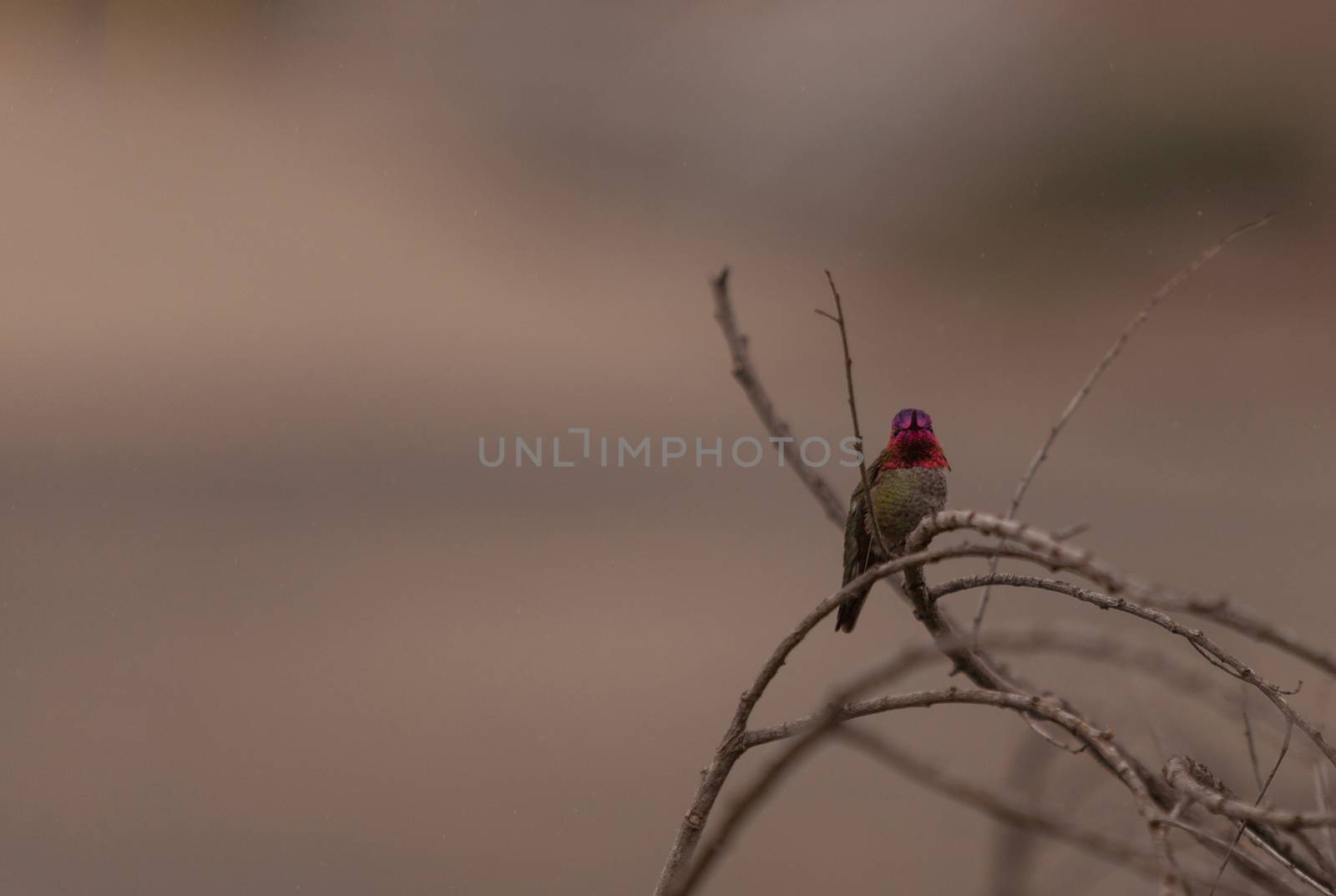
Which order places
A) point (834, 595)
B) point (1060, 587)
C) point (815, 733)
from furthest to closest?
point (1060, 587) → point (834, 595) → point (815, 733)

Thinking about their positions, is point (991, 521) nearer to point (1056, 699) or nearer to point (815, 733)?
point (815, 733)

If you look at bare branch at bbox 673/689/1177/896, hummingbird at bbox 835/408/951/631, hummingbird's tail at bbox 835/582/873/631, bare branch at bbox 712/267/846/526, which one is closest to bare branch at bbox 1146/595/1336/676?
bare branch at bbox 673/689/1177/896

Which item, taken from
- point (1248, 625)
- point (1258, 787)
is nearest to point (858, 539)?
point (1258, 787)

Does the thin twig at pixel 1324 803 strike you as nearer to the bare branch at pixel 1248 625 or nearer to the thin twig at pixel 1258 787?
the thin twig at pixel 1258 787

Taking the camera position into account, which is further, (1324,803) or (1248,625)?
(1324,803)

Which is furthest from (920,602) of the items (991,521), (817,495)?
(991,521)

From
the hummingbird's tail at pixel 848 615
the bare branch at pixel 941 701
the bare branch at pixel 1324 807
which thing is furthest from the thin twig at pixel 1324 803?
the hummingbird's tail at pixel 848 615

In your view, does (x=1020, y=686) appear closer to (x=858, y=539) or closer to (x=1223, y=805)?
(x=858, y=539)

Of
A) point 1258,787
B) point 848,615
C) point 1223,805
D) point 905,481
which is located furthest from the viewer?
point 848,615

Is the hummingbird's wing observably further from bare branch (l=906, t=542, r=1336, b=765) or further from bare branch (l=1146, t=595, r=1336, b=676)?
bare branch (l=1146, t=595, r=1336, b=676)
